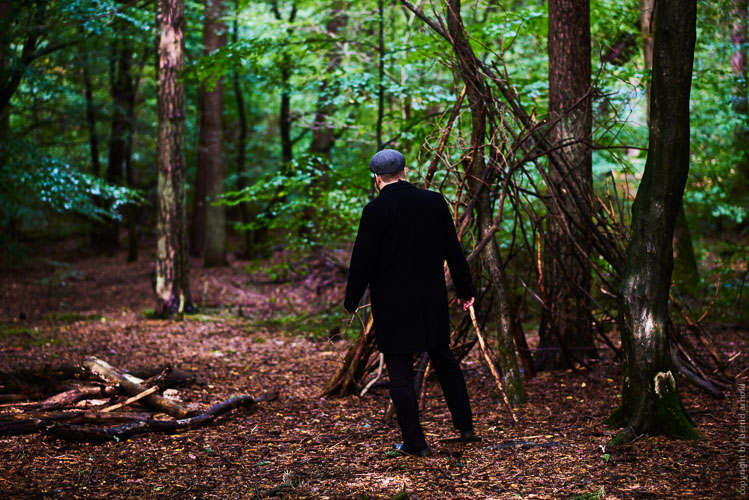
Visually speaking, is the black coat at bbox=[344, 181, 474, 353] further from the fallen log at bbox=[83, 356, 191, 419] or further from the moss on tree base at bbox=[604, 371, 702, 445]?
the fallen log at bbox=[83, 356, 191, 419]

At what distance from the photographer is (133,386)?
493 cm

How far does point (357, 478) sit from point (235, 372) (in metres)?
3.34

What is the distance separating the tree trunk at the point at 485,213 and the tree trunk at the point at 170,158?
19.7ft

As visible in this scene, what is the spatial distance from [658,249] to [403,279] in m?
1.52

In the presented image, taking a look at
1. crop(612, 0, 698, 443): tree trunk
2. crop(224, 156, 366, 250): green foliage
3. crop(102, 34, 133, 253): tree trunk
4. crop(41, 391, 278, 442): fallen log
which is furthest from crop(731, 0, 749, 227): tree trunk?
crop(102, 34, 133, 253): tree trunk

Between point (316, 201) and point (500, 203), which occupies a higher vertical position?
point (316, 201)

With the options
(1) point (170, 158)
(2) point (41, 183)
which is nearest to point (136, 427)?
(1) point (170, 158)

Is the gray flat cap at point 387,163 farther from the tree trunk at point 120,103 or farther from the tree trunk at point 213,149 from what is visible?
the tree trunk at point 120,103

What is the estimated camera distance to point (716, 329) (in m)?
6.90

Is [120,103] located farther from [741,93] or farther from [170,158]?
[741,93]

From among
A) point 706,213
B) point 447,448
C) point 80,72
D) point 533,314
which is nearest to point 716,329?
point 533,314

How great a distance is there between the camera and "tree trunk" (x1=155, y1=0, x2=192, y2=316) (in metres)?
9.58

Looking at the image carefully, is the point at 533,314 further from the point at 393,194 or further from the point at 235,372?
the point at 393,194

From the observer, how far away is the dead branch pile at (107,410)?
159 inches
